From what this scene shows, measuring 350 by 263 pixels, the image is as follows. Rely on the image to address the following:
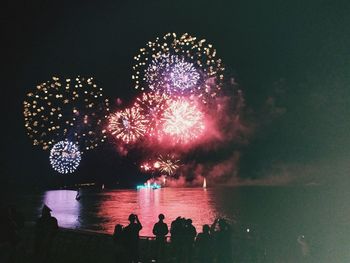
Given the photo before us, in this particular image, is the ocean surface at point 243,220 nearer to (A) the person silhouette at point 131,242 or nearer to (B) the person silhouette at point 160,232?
(B) the person silhouette at point 160,232

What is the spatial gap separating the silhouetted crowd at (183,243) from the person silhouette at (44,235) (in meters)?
2.29

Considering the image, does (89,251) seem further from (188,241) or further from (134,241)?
(188,241)

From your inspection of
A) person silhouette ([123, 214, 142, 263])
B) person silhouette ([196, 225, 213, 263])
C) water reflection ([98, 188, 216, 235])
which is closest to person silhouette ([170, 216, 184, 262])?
person silhouette ([196, 225, 213, 263])

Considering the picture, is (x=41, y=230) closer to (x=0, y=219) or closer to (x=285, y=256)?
(x=0, y=219)

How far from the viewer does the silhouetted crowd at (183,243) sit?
13641mm

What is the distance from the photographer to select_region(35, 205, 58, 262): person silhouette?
47.4 ft

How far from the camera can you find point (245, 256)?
17.0 meters

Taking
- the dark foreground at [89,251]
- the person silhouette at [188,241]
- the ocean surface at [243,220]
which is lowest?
the ocean surface at [243,220]

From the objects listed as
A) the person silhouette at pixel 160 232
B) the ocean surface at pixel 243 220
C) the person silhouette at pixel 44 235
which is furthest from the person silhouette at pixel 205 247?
the person silhouette at pixel 44 235

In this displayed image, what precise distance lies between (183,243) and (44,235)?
476 centimetres

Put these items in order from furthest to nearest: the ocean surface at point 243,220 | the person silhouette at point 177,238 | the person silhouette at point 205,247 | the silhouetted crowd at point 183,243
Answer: the ocean surface at point 243,220
the person silhouette at point 177,238
the person silhouette at point 205,247
the silhouetted crowd at point 183,243

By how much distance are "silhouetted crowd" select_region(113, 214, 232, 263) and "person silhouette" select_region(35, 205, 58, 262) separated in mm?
2287

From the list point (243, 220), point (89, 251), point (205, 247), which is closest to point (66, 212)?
point (243, 220)

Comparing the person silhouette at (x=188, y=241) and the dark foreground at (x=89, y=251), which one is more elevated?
the person silhouette at (x=188, y=241)
